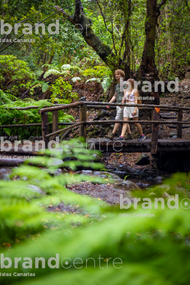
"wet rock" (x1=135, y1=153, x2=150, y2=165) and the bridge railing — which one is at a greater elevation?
the bridge railing

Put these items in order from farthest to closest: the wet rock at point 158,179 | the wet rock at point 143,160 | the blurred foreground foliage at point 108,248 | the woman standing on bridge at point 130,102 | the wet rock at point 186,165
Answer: the wet rock at point 143,160 → the wet rock at point 186,165 → the woman standing on bridge at point 130,102 → the wet rock at point 158,179 → the blurred foreground foliage at point 108,248

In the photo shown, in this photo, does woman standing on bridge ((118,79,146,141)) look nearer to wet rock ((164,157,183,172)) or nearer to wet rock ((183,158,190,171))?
wet rock ((164,157,183,172))

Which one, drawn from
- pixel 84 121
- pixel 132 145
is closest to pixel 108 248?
pixel 84 121

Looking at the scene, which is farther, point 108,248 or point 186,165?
point 186,165

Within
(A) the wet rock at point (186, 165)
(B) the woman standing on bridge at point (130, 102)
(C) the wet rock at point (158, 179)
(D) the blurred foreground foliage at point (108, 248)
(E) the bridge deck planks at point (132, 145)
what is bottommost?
(C) the wet rock at point (158, 179)

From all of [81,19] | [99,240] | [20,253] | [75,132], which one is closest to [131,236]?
[99,240]

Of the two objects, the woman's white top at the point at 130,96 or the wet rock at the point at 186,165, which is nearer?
the woman's white top at the point at 130,96

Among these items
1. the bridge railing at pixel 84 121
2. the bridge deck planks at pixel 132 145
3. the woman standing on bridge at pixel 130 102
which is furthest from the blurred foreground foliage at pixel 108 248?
the woman standing on bridge at pixel 130 102

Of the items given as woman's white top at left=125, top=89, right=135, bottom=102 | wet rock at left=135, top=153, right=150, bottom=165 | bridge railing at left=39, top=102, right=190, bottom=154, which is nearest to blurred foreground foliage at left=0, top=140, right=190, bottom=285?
bridge railing at left=39, top=102, right=190, bottom=154

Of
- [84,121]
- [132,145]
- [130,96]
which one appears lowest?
[132,145]

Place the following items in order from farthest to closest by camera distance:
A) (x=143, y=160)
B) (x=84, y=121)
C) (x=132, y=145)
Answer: (x=143, y=160) < (x=132, y=145) < (x=84, y=121)

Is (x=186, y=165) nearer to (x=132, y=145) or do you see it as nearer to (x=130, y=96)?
(x=132, y=145)

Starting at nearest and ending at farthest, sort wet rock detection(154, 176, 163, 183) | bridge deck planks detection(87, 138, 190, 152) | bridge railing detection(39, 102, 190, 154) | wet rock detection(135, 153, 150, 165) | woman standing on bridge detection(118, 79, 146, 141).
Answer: bridge railing detection(39, 102, 190, 154) < bridge deck planks detection(87, 138, 190, 152) < wet rock detection(154, 176, 163, 183) < woman standing on bridge detection(118, 79, 146, 141) < wet rock detection(135, 153, 150, 165)

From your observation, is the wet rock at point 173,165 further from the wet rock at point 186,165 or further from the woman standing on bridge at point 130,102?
the woman standing on bridge at point 130,102
